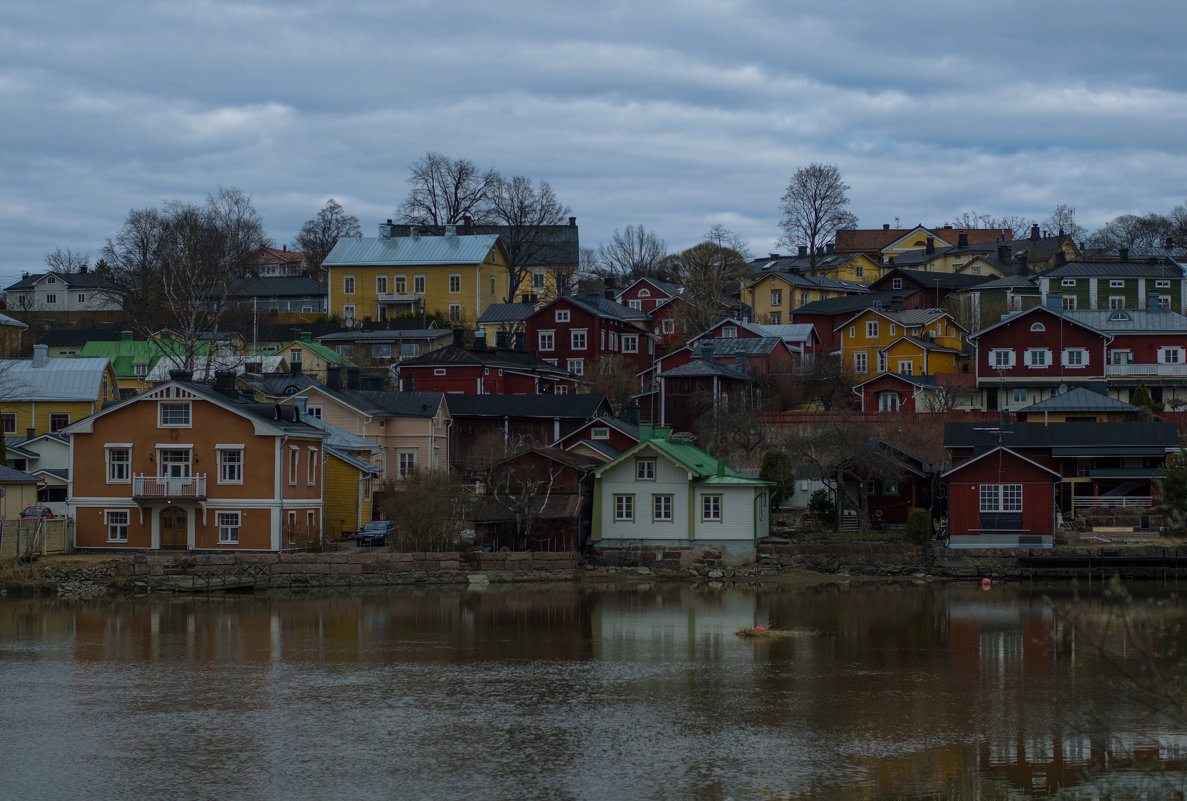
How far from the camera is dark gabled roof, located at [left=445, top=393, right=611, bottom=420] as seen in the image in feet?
215

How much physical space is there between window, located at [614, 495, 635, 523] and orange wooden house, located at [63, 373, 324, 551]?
11603 millimetres

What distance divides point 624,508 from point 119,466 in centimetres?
1890

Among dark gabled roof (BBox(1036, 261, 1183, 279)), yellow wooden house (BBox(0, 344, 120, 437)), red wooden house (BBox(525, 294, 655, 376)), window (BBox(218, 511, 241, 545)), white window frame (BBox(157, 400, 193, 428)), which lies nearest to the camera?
window (BBox(218, 511, 241, 545))

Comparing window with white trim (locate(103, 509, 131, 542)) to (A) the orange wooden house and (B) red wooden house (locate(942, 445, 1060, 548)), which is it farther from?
(B) red wooden house (locate(942, 445, 1060, 548))

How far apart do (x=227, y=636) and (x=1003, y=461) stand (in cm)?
2939

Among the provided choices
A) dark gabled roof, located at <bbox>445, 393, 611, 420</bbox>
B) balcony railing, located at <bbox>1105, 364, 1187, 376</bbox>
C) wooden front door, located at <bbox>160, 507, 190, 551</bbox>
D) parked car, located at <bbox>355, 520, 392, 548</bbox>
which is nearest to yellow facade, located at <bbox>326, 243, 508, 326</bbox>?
dark gabled roof, located at <bbox>445, 393, 611, 420</bbox>

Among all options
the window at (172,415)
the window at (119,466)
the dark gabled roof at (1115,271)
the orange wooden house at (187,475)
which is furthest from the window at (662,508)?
the dark gabled roof at (1115,271)

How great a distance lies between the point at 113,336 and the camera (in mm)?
93000

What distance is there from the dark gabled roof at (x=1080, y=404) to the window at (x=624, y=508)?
22001 mm

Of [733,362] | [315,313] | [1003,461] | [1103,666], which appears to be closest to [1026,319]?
[733,362]

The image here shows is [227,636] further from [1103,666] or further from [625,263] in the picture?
[625,263]

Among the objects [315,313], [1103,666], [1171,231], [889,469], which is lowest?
[1103,666]

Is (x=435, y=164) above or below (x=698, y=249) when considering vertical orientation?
above

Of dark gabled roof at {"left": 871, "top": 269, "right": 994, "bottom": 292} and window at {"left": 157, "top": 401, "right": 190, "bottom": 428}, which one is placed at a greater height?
dark gabled roof at {"left": 871, "top": 269, "right": 994, "bottom": 292}
